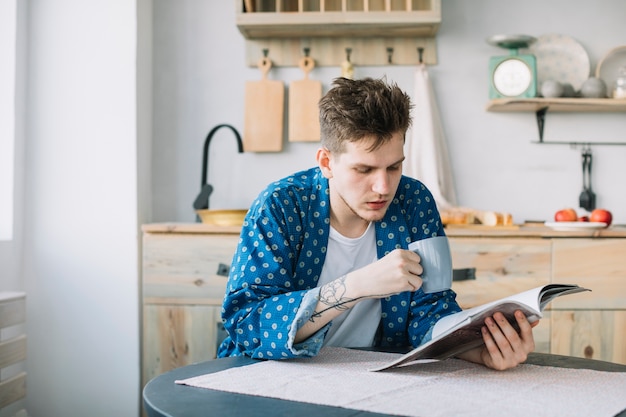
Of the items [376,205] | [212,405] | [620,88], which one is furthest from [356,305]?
[620,88]

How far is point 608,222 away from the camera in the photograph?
9.02 feet

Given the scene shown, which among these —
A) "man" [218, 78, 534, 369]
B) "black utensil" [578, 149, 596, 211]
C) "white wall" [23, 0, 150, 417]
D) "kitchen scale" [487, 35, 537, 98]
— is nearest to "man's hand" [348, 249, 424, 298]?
"man" [218, 78, 534, 369]

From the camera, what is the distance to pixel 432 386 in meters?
1.13

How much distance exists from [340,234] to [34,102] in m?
1.73

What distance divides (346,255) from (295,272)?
142 mm

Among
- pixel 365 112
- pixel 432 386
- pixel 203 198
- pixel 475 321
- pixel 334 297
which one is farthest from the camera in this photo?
pixel 203 198

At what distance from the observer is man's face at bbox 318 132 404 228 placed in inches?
58.5

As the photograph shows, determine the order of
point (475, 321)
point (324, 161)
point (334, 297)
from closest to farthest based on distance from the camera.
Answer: point (475, 321), point (334, 297), point (324, 161)

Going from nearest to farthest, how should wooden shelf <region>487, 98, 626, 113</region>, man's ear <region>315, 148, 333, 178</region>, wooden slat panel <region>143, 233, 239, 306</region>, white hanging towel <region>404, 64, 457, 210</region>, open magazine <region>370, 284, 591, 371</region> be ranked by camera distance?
open magazine <region>370, 284, 591, 371</region> < man's ear <region>315, 148, 333, 178</region> < wooden slat panel <region>143, 233, 239, 306</region> < wooden shelf <region>487, 98, 626, 113</region> < white hanging towel <region>404, 64, 457, 210</region>

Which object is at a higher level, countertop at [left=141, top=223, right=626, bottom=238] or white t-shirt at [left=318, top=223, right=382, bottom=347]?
countertop at [left=141, top=223, right=626, bottom=238]

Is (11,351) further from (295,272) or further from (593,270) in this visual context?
(593,270)

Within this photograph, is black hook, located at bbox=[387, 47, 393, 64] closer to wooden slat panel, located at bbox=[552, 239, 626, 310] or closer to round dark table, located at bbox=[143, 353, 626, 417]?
wooden slat panel, located at bbox=[552, 239, 626, 310]

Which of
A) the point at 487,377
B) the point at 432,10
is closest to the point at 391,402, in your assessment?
the point at 487,377

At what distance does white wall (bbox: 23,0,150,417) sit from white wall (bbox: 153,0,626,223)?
349 mm
